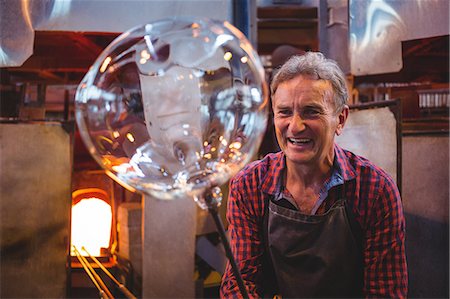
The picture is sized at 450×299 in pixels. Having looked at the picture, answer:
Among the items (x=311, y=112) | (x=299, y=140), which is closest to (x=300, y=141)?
(x=299, y=140)

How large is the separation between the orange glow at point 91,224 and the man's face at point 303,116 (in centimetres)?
221

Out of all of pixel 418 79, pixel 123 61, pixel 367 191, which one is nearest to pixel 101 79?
pixel 123 61

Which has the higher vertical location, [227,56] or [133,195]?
[227,56]

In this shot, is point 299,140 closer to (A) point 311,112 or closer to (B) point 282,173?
(A) point 311,112

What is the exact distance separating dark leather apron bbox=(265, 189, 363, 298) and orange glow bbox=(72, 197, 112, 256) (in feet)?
6.69

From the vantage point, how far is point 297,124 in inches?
72.2

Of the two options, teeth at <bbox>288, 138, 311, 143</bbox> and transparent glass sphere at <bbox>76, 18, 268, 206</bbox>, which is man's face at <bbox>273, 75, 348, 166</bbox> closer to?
teeth at <bbox>288, 138, 311, 143</bbox>

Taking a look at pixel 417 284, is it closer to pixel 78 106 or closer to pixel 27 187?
pixel 27 187

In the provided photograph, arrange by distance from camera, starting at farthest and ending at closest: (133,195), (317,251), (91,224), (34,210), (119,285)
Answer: (133,195) < (91,224) < (34,210) < (119,285) < (317,251)

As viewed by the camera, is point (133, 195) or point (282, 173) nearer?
point (282, 173)

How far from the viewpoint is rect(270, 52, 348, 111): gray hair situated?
1.88 m

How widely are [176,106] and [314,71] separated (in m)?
0.88

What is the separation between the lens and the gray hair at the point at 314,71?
1.88 metres

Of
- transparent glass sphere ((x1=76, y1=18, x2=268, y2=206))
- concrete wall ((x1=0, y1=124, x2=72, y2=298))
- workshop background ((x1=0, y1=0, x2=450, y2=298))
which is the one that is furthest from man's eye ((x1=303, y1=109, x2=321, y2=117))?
concrete wall ((x1=0, y1=124, x2=72, y2=298))
